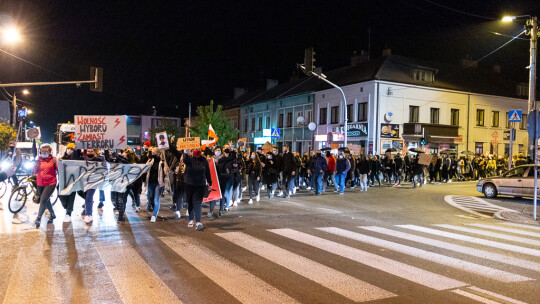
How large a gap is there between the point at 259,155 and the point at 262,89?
46.0m

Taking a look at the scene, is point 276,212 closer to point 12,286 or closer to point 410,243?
point 410,243

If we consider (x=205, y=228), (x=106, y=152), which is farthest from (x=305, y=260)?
(x=106, y=152)

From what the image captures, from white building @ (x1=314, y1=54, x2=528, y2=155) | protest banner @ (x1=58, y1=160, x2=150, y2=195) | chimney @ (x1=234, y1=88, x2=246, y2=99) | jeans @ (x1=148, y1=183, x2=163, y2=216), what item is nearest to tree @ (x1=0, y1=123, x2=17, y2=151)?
white building @ (x1=314, y1=54, x2=528, y2=155)

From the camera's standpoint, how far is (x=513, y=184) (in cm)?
1730

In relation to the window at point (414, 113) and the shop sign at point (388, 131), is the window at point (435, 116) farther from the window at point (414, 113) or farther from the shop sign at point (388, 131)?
the shop sign at point (388, 131)

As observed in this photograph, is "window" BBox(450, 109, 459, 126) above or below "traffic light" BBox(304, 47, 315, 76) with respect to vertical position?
below

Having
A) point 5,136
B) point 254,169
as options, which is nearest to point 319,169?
point 254,169

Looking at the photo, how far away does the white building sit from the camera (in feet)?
116

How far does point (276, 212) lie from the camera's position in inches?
487

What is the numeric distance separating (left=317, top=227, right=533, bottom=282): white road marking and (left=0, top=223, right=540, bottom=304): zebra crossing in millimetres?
17

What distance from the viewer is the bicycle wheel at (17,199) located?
37.1 ft

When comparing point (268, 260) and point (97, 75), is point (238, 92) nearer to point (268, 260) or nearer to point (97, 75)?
point (97, 75)

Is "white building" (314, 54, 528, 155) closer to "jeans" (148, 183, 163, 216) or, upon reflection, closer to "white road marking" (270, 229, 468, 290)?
"jeans" (148, 183, 163, 216)

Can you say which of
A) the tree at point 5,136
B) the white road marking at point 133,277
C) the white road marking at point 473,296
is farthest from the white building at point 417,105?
the tree at point 5,136
